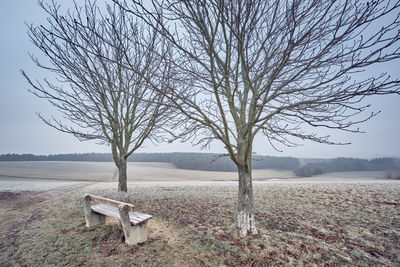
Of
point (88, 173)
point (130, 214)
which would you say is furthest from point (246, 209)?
point (88, 173)

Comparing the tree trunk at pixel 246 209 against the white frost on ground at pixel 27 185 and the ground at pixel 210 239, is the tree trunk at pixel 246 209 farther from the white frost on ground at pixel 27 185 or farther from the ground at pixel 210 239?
the white frost on ground at pixel 27 185

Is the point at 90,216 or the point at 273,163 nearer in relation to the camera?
the point at 90,216

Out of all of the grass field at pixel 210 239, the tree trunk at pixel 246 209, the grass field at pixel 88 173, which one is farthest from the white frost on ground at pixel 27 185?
the tree trunk at pixel 246 209

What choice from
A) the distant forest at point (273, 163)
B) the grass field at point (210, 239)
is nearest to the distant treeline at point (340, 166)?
the distant forest at point (273, 163)

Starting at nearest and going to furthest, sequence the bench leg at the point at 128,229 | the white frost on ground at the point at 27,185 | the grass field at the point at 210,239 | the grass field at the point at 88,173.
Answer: the grass field at the point at 210,239
the bench leg at the point at 128,229
the white frost on ground at the point at 27,185
the grass field at the point at 88,173

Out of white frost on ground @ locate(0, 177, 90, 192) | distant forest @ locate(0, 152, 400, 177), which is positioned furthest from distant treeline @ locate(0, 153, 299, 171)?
white frost on ground @ locate(0, 177, 90, 192)

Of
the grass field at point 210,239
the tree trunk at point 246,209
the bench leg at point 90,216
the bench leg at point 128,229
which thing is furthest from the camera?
the bench leg at point 90,216

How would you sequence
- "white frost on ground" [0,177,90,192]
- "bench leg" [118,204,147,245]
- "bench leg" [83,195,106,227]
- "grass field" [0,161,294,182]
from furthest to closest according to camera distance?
"grass field" [0,161,294,182] < "white frost on ground" [0,177,90,192] < "bench leg" [83,195,106,227] < "bench leg" [118,204,147,245]

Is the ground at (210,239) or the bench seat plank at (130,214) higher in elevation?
the bench seat plank at (130,214)

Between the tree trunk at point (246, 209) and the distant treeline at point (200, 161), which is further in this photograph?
the distant treeline at point (200, 161)

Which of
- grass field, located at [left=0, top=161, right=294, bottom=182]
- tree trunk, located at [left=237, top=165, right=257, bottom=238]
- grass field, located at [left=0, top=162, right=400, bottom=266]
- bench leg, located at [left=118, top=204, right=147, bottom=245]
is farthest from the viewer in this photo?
grass field, located at [left=0, top=161, right=294, bottom=182]

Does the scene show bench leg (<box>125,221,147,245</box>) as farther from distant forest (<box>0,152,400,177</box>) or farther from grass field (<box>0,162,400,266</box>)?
distant forest (<box>0,152,400,177</box>)

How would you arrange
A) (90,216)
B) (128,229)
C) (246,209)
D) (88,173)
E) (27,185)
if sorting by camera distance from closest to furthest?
(128,229) < (246,209) < (90,216) < (27,185) < (88,173)

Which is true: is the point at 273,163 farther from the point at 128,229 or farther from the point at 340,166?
the point at 128,229
